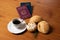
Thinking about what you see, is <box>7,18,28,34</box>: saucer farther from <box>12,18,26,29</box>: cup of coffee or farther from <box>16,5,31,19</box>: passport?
<box>16,5,31,19</box>: passport

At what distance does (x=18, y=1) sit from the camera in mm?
1461

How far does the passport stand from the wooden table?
0.04 m

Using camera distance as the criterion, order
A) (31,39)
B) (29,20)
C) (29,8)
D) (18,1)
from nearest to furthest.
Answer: (31,39), (29,20), (29,8), (18,1)

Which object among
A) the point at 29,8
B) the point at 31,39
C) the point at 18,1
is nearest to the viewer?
the point at 31,39

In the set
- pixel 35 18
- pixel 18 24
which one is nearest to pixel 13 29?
pixel 18 24

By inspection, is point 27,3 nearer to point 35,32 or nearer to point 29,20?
point 29,20

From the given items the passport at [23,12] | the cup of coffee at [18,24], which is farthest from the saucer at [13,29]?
the passport at [23,12]

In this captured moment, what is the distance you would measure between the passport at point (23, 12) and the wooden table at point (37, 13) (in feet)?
0.14

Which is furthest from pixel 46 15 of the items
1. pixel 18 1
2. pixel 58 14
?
pixel 18 1

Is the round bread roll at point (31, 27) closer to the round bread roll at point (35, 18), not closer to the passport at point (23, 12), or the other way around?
the round bread roll at point (35, 18)

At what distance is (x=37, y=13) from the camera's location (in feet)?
4.26

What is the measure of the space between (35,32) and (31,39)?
71mm

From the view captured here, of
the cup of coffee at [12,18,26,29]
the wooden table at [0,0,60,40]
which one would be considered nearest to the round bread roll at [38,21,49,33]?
the wooden table at [0,0,60,40]

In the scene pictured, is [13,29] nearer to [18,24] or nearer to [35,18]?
[18,24]
